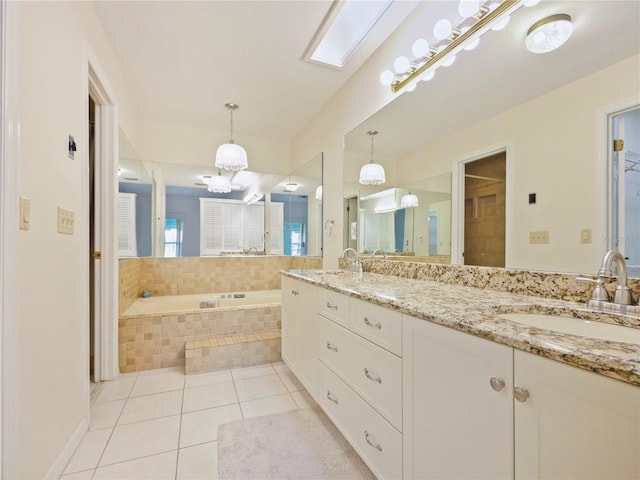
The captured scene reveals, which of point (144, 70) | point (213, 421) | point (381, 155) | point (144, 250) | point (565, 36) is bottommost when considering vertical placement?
point (213, 421)

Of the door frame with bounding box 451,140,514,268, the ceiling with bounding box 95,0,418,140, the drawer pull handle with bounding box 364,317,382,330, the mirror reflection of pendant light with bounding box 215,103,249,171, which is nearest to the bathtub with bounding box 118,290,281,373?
the mirror reflection of pendant light with bounding box 215,103,249,171

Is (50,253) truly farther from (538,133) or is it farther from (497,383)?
(538,133)

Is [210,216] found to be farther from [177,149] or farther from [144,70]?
[144,70]

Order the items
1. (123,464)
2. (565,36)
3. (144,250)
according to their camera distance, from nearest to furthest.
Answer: (565,36) → (123,464) → (144,250)

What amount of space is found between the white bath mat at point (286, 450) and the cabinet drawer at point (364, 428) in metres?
0.15

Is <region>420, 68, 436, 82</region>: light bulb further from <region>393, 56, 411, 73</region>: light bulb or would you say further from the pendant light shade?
the pendant light shade

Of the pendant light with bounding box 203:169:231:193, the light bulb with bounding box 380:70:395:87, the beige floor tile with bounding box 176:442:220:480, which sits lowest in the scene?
the beige floor tile with bounding box 176:442:220:480

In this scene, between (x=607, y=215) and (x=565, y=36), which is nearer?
(x=607, y=215)

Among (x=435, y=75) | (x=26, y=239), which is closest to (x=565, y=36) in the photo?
(x=435, y=75)

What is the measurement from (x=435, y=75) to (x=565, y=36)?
67cm

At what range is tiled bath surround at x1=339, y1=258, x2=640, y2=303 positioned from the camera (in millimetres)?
1023

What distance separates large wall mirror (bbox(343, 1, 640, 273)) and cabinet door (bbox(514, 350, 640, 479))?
25.9 inches

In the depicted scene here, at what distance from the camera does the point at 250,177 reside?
3867 millimetres

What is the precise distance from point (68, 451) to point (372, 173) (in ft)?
7.81
